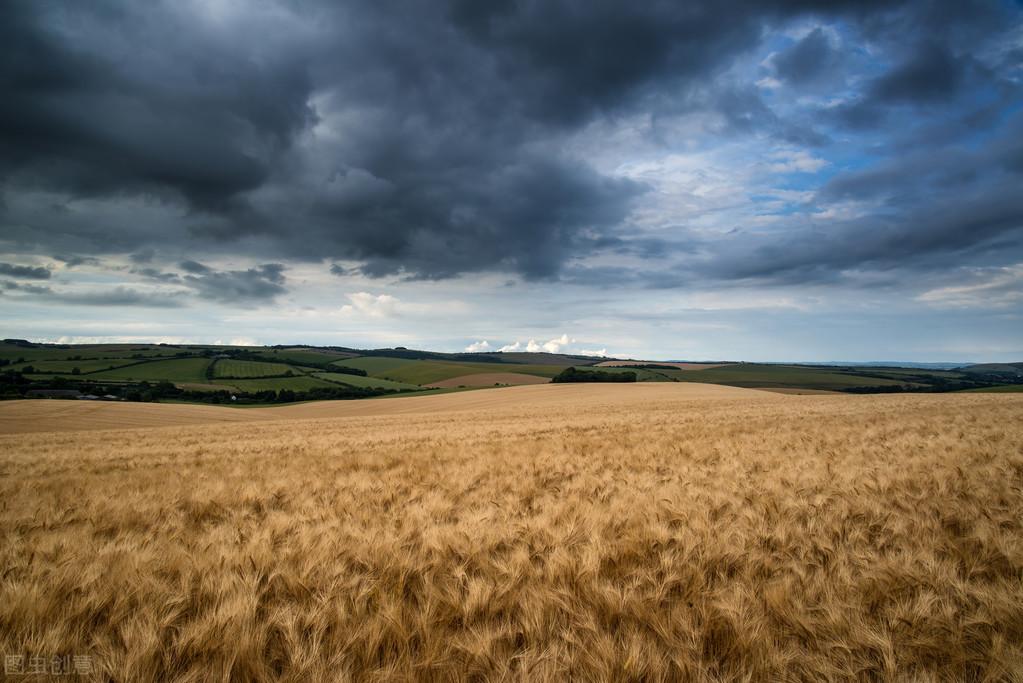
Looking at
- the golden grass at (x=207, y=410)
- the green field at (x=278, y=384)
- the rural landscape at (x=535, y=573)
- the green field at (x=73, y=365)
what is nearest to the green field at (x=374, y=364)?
the green field at (x=278, y=384)

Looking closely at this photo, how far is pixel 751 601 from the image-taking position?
257 cm

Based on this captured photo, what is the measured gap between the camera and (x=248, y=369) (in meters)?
98.1

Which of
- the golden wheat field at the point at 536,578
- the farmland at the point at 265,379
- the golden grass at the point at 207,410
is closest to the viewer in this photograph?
the golden wheat field at the point at 536,578

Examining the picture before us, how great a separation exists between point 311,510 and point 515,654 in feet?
12.1

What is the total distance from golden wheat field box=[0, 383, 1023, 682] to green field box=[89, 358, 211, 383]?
314ft

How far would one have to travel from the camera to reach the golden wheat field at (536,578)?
6.93ft

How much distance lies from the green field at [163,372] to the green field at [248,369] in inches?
118

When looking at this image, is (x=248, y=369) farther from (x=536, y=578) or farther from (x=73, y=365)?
(x=536, y=578)

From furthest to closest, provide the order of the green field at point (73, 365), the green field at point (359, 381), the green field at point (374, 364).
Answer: the green field at point (374, 364), the green field at point (73, 365), the green field at point (359, 381)

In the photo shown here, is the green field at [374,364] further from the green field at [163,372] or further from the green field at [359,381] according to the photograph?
the green field at [163,372]

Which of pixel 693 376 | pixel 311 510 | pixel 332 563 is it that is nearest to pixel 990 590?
pixel 332 563

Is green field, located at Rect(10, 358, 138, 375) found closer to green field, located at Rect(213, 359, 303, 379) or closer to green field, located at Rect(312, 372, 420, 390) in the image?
green field, located at Rect(213, 359, 303, 379)

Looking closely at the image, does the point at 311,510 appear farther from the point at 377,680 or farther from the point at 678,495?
the point at 678,495

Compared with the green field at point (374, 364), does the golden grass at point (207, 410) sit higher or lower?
lower
